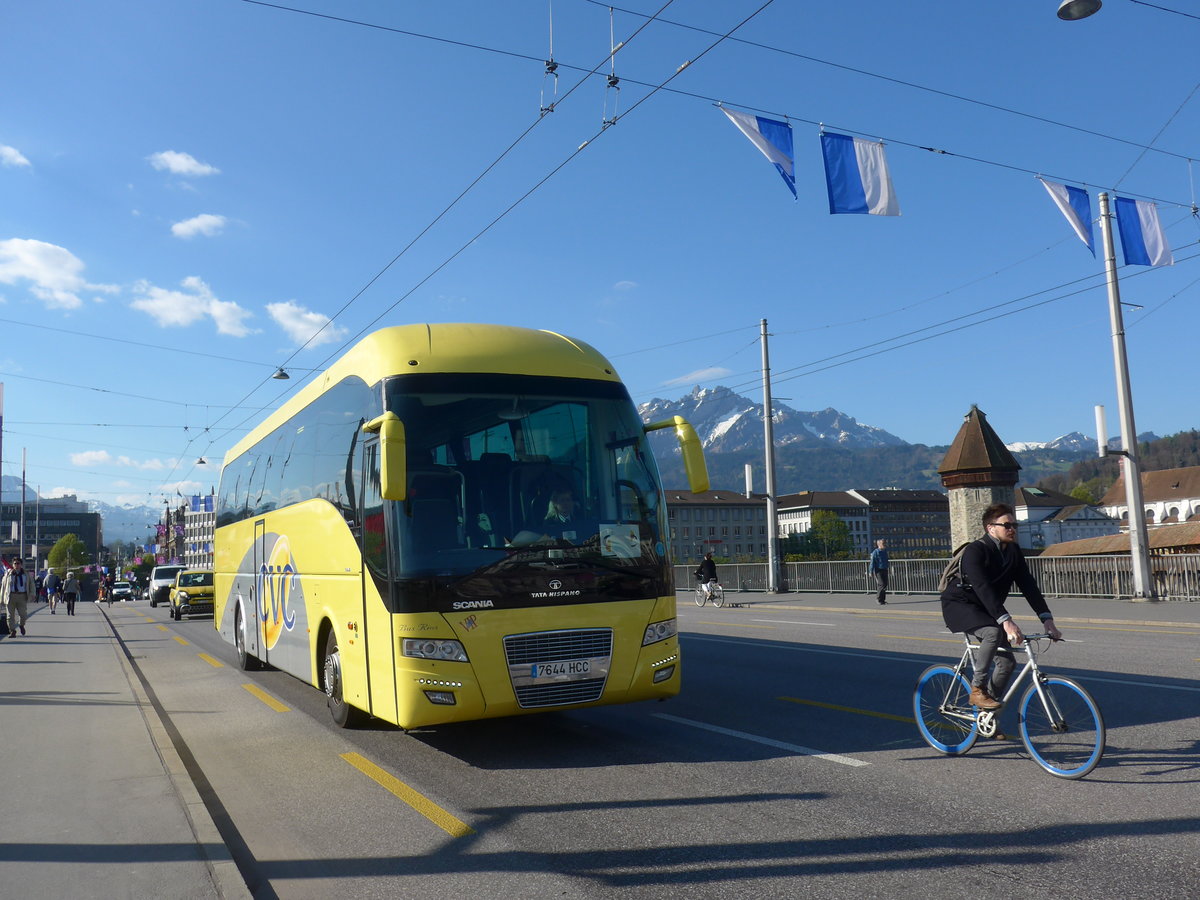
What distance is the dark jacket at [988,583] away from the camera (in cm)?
636

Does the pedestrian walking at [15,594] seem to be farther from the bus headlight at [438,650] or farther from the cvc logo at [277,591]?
the bus headlight at [438,650]

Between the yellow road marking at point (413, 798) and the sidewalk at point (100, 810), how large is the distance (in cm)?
118

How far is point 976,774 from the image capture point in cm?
621

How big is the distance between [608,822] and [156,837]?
2455 mm

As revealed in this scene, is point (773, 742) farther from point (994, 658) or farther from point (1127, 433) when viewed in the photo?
point (1127, 433)

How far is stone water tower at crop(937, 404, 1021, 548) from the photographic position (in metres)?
46.5

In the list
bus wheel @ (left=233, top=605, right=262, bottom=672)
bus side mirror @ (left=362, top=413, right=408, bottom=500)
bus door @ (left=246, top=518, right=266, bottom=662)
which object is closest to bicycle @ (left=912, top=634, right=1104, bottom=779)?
bus side mirror @ (left=362, top=413, right=408, bottom=500)

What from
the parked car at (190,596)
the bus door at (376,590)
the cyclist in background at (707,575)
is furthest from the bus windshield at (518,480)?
the parked car at (190,596)

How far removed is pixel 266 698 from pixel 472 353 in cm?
575

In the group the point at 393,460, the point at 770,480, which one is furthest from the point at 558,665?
the point at 770,480

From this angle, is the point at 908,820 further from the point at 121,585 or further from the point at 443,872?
the point at 121,585

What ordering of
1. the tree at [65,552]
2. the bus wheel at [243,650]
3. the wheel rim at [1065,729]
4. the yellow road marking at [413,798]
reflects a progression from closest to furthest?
the yellow road marking at [413,798] < the wheel rim at [1065,729] < the bus wheel at [243,650] < the tree at [65,552]

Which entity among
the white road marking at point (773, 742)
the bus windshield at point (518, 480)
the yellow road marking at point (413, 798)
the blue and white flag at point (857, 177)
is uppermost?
the blue and white flag at point (857, 177)

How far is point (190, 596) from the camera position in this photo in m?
32.9
